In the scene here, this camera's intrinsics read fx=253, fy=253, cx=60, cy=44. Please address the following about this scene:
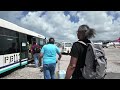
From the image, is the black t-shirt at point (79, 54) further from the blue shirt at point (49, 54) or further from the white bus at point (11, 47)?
the white bus at point (11, 47)

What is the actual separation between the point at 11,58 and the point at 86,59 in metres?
9.86

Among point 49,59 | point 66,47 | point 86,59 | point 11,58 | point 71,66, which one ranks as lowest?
point 11,58

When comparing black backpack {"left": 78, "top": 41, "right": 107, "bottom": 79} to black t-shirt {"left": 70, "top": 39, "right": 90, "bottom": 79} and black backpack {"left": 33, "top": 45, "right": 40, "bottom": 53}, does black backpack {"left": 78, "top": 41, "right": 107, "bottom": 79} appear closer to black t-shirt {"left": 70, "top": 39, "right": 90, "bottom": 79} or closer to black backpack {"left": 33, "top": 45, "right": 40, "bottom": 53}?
black t-shirt {"left": 70, "top": 39, "right": 90, "bottom": 79}

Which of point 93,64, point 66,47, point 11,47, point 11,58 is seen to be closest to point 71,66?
point 93,64

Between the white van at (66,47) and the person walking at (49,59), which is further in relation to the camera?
the white van at (66,47)

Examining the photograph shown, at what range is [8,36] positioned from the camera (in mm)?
12758

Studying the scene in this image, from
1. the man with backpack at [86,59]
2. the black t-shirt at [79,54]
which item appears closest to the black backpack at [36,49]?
the man with backpack at [86,59]

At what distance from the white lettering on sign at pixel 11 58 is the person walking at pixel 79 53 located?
8381mm

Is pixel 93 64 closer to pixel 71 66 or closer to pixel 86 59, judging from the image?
pixel 86 59

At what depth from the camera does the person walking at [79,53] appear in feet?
11.4

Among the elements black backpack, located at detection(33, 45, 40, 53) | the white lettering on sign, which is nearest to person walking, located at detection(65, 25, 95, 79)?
the white lettering on sign

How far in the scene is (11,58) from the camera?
12.8 m
